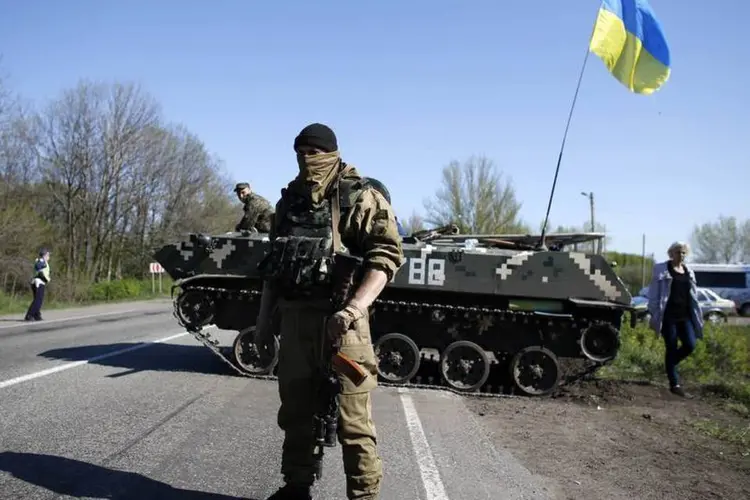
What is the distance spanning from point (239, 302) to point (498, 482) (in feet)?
18.0

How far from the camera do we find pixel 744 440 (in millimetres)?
6270

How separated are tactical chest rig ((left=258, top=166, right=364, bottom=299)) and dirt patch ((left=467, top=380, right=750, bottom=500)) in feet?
7.00

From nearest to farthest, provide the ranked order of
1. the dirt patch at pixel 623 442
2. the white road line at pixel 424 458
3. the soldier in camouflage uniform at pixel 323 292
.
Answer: the soldier in camouflage uniform at pixel 323 292 → the white road line at pixel 424 458 → the dirt patch at pixel 623 442

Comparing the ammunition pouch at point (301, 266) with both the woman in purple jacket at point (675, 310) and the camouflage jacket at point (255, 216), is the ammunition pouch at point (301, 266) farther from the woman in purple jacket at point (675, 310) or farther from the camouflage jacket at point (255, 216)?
the woman in purple jacket at point (675, 310)

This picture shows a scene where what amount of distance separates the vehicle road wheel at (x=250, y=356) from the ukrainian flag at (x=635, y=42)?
5557mm

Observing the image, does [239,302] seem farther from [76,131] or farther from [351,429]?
[76,131]

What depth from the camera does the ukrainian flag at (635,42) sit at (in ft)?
29.0

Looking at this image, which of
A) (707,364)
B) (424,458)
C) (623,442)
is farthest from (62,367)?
(707,364)

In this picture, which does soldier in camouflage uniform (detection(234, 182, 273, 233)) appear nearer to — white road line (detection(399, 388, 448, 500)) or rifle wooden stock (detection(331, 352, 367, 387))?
white road line (detection(399, 388, 448, 500))

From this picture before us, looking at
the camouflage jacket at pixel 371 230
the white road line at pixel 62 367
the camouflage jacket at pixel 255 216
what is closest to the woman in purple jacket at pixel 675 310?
the camouflage jacket at pixel 255 216

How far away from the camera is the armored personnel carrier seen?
8.51m

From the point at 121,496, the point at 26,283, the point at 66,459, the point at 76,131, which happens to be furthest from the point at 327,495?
the point at 76,131

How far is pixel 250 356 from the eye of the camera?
874 cm

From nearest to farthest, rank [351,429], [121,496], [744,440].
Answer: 1. [351,429]
2. [121,496]
3. [744,440]
